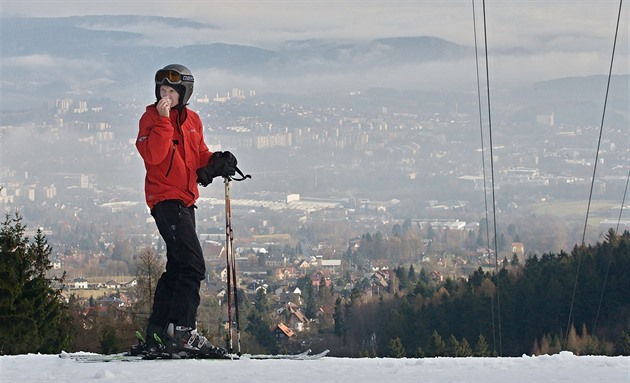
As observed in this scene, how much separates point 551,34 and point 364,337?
138 m

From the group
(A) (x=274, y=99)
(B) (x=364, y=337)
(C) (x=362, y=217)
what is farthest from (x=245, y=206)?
(A) (x=274, y=99)

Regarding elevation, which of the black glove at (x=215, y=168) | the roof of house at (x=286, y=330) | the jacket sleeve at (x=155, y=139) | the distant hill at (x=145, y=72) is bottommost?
the roof of house at (x=286, y=330)

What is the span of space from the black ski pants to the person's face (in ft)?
1.91

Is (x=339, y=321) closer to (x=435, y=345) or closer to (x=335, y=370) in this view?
(x=435, y=345)

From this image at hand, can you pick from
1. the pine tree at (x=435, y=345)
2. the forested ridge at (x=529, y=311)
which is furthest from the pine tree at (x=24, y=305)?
the forested ridge at (x=529, y=311)

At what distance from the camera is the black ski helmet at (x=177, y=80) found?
6770mm

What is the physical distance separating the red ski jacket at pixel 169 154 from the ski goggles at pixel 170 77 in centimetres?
17

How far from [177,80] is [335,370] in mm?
1943

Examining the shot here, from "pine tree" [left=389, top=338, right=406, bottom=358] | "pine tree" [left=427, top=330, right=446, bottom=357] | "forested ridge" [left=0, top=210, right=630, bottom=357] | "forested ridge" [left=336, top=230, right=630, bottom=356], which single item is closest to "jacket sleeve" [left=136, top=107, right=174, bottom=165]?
"forested ridge" [left=0, top=210, right=630, bottom=357]

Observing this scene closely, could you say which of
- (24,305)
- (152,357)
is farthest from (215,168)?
(24,305)

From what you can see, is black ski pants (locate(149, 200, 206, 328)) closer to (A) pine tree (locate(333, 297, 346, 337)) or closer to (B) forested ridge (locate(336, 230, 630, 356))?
(B) forested ridge (locate(336, 230, 630, 356))

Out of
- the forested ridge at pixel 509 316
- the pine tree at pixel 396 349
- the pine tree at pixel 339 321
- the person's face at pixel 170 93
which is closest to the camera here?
the person's face at pixel 170 93

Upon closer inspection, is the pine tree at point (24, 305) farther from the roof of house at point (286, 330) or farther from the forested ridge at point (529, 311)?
the roof of house at point (286, 330)

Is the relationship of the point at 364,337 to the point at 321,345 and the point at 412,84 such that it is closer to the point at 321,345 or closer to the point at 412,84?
the point at 321,345
